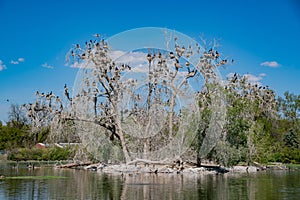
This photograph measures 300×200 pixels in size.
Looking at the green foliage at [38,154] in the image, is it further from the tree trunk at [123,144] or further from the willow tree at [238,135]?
the willow tree at [238,135]

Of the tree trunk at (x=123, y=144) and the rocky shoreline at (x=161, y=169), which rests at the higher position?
the tree trunk at (x=123, y=144)

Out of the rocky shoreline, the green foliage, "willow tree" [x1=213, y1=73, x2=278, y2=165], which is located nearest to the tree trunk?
the rocky shoreline

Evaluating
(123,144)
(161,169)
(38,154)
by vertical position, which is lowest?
(161,169)

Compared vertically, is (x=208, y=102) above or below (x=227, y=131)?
above

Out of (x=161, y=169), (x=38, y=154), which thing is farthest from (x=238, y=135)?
(x=38, y=154)

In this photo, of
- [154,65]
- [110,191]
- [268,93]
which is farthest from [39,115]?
[268,93]

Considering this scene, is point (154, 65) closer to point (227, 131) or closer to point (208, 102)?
point (208, 102)

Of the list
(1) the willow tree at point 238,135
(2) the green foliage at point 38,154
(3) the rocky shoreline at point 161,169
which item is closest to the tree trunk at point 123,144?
(3) the rocky shoreline at point 161,169

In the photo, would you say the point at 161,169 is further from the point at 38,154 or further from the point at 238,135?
the point at 38,154

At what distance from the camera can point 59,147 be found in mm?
39625

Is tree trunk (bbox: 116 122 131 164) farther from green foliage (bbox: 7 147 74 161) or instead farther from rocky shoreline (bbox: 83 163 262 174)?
green foliage (bbox: 7 147 74 161)

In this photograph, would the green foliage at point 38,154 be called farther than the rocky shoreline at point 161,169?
Yes

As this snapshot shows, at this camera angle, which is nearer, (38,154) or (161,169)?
(161,169)

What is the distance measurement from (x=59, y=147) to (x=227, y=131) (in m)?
19.6
